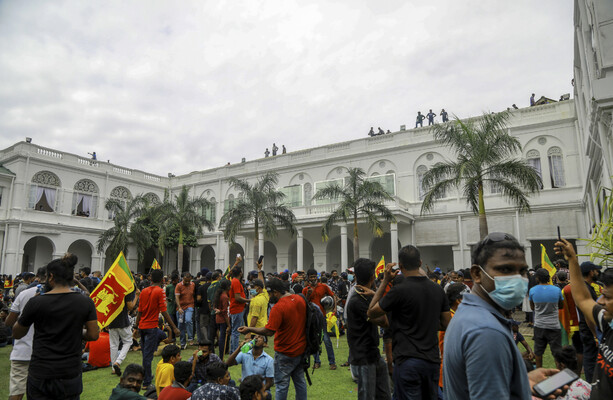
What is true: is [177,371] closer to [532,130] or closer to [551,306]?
[551,306]

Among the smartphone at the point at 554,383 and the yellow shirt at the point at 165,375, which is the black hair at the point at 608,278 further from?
the yellow shirt at the point at 165,375

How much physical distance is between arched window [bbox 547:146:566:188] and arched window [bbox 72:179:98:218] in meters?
31.9

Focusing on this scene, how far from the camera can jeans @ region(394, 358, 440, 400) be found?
3354 mm

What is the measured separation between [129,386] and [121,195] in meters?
32.1

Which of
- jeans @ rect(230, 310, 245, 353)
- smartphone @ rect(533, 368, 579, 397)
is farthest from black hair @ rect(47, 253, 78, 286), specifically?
jeans @ rect(230, 310, 245, 353)

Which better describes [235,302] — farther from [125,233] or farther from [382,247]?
[125,233]

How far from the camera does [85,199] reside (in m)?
30.2

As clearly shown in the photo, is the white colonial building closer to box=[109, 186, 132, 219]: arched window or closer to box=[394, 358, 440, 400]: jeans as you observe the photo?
box=[109, 186, 132, 219]: arched window

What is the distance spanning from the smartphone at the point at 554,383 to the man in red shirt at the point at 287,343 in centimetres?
306

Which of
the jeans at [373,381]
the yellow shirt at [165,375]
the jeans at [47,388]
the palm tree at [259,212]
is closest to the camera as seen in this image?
the jeans at [47,388]

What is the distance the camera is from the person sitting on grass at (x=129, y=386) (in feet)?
12.5

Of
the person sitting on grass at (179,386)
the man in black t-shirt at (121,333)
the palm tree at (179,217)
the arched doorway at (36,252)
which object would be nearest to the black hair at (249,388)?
the person sitting on grass at (179,386)

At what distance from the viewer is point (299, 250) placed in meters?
24.1

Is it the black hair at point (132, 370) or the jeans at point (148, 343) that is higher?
the black hair at point (132, 370)
